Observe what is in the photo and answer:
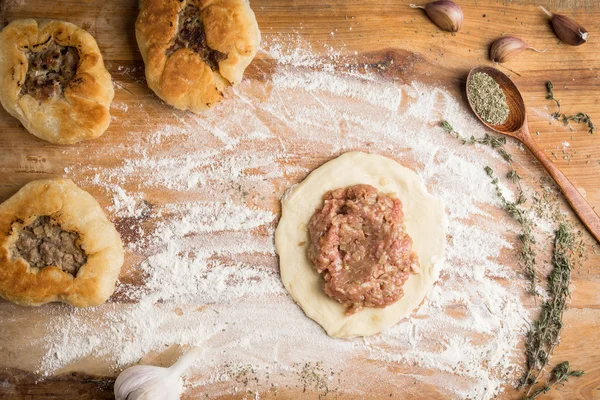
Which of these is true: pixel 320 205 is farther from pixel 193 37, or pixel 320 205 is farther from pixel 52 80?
pixel 52 80

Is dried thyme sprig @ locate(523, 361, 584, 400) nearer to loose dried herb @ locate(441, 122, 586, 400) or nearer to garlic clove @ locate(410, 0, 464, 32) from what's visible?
loose dried herb @ locate(441, 122, 586, 400)

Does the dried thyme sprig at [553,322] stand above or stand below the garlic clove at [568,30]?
below

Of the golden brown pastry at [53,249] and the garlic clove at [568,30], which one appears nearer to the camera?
the golden brown pastry at [53,249]

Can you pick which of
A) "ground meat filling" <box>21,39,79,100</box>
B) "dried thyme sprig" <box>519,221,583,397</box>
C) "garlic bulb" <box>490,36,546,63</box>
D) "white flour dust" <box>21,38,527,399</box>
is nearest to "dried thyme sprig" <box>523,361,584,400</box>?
"dried thyme sprig" <box>519,221,583,397</box>

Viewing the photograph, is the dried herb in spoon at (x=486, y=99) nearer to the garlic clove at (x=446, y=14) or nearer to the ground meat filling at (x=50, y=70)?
the garlic clove at (x=446, y=14)

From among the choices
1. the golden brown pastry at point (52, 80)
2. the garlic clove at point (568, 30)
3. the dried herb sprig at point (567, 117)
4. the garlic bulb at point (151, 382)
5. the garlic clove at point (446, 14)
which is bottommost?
the garlic bulb at point (151, 382)

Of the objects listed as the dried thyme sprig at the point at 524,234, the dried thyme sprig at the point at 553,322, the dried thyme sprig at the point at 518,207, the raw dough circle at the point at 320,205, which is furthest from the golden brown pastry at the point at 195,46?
the dried thyme sprig at the point at 553,322
